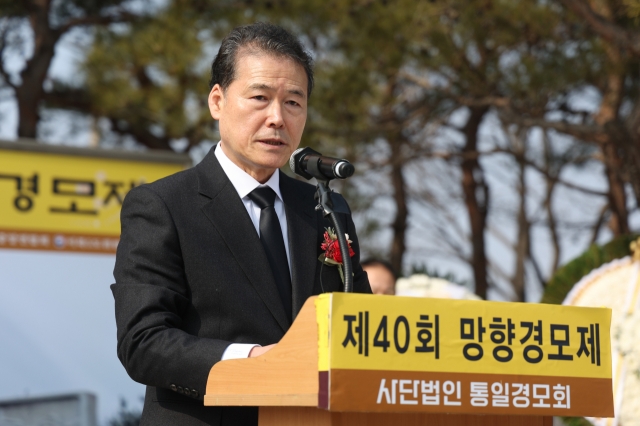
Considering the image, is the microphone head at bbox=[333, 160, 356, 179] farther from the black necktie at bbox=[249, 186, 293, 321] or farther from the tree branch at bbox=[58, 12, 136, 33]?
the tree branch at bbox=[58, 12, 136, 33]

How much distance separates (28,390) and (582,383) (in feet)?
12.6

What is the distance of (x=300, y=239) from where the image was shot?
1963 millimetres

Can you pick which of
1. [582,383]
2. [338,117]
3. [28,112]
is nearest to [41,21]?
[28,112]

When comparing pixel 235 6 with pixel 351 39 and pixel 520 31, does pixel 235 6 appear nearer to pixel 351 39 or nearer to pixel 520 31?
pixel 351 39

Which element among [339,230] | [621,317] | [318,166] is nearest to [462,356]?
[339,230]

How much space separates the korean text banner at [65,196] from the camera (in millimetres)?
4992

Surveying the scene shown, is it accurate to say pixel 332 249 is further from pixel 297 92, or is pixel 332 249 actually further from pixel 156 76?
pixel 156 76

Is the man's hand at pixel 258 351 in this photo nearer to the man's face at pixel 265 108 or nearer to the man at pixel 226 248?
the man at pixel 226 248

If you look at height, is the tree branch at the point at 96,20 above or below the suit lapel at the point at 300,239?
above

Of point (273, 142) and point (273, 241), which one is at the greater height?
point (273, 142)

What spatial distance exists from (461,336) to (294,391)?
281 mm

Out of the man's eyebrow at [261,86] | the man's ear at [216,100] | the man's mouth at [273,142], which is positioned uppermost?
the man's ear at [216,100]

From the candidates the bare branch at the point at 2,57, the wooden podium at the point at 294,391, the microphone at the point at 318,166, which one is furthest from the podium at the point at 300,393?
the bare branch at the point at 2,57

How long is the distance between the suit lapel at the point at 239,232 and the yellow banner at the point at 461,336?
0.40 metres
